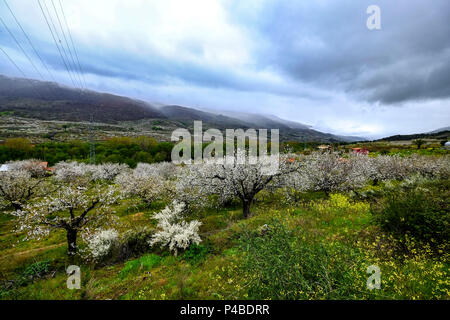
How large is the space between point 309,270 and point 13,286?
1291 centimetres

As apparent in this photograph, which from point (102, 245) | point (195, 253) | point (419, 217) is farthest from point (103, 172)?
point (419, 217)

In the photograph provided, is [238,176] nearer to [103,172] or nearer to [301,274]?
[301,274]

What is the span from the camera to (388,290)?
5008 mm

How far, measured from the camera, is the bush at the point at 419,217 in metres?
6.60

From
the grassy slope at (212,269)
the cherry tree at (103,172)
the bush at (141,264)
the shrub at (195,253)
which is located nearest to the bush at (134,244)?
the grassy slope at (212,269)

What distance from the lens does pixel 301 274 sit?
4918mm

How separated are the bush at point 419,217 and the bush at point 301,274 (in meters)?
3.85

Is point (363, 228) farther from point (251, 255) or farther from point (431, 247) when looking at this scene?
point (251, 255)

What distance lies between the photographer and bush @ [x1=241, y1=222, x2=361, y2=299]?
4.43m

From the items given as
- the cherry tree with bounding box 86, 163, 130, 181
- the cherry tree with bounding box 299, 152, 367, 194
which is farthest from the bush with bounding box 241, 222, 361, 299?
the cherry tree with bounding box 86, 163, 130, 181

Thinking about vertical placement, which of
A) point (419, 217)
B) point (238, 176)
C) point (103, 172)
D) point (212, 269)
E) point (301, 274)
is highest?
point (238, 176)

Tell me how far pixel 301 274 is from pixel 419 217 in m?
6.05

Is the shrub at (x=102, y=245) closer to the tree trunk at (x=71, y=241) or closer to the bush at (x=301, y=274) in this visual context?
the tree trunk at (x=71, y=241)
